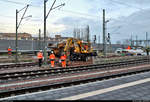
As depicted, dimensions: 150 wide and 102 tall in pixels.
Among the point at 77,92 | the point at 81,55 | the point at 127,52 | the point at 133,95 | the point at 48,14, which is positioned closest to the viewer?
the point at 133,95

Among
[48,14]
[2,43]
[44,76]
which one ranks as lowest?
[44,76]

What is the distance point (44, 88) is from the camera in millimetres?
7789

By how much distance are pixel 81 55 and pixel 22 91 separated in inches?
599

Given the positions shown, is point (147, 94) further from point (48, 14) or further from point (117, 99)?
point (48, 14)

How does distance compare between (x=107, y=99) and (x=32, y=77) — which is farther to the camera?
(x=32, y=77)

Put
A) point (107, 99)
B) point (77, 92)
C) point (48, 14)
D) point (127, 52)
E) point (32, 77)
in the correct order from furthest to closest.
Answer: point (127, 52)
point (48, 14)
point (32, 77)
point (77, 92)
point (107, 99)

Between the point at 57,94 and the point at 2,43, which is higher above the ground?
the point at 2,43

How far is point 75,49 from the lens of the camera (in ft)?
70.7

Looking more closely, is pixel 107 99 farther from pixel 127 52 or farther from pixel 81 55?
pixel 127 52

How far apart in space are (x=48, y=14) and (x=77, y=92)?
11.2m

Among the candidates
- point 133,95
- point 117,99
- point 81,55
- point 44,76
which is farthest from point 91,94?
point 81,55

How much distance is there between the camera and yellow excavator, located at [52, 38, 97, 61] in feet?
69.0

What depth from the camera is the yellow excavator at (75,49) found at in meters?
21.0

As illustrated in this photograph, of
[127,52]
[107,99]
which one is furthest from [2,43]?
[107,99]
